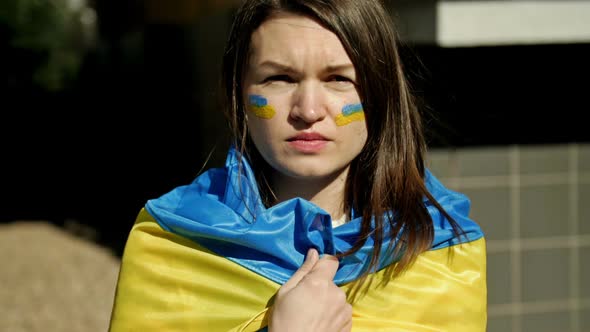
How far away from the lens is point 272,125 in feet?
5.69

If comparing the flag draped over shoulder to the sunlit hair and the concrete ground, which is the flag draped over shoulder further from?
the concrete ground

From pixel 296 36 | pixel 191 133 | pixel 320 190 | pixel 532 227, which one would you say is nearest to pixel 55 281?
pixel 191 133

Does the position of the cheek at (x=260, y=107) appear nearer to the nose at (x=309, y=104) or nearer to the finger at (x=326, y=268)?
the nose at (x=309, y=104)

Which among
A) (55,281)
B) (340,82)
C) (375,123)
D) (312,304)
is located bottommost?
(55,281)

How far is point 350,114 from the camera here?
69.2 inches

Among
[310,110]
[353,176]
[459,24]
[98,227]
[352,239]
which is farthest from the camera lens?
[98,227]

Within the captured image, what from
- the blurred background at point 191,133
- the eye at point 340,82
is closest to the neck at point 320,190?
the eye at point 340,82

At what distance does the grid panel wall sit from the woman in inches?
95.2

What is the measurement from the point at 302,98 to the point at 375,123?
0.27m

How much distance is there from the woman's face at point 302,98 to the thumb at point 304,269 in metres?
0.20

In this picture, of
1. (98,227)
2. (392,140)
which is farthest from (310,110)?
(98,227)

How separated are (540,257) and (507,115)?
944mm

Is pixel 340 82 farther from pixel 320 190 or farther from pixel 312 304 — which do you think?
pixel 312 304

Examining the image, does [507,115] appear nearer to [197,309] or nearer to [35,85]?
[197,309]
